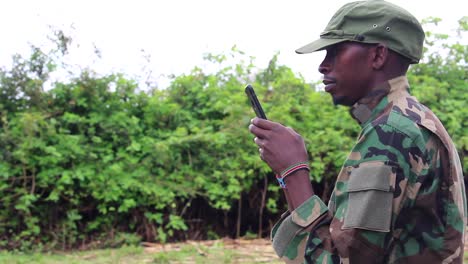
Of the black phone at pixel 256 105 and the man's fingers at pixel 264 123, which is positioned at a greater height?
the black phone at pixel 256 105

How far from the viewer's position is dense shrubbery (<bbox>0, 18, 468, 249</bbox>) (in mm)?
6617

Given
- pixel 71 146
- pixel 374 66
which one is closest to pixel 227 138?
pixel 71 146

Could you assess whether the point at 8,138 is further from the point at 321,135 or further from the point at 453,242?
the point at 453,242

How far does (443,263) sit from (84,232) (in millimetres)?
5574

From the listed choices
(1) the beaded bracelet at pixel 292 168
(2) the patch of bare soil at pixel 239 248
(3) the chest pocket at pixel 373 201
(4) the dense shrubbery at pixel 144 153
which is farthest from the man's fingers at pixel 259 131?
(4) the dense shrubbery at pixel 144 153

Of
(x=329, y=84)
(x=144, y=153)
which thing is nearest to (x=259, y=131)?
(x=329, y=84)

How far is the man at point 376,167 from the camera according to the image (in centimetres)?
166

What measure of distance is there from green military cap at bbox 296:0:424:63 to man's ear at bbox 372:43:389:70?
0.01m

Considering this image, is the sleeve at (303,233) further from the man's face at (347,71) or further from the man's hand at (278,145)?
the man's face at (347,71)

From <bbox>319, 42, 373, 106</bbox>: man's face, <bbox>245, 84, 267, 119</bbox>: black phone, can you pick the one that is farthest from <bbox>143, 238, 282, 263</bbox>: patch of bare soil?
<bbox>319, 42, 373, 106</bbox>: man's face

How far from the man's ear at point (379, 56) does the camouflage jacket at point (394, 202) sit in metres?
0.11

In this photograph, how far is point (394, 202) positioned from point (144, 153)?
217 inches

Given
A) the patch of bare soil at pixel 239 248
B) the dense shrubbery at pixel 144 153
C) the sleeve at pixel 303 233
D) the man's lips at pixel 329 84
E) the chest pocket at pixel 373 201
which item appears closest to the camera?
the chest pocket at pixel 373 201

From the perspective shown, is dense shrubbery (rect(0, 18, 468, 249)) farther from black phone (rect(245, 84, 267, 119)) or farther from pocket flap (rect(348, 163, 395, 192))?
pocket flap (rect(348, 163, 395, 192))
